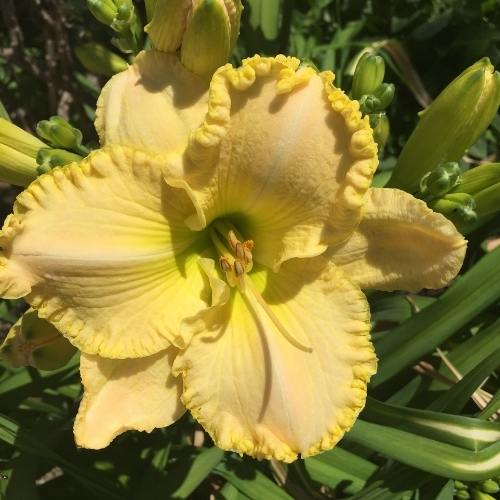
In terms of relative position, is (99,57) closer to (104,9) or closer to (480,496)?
(104,9)

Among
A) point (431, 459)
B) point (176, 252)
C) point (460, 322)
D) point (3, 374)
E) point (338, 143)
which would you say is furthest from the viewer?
point (3, 374)

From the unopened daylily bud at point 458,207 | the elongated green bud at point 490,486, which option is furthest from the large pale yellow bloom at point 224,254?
the elongated green bud at point 490,486

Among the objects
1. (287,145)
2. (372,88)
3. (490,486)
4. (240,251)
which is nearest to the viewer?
(287,145)

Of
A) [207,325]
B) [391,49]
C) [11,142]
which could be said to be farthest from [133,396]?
[391,49]

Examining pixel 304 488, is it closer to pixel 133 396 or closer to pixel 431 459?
pixel 431 459

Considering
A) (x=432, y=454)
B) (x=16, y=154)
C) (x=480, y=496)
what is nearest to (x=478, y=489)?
(x=480, y=496)

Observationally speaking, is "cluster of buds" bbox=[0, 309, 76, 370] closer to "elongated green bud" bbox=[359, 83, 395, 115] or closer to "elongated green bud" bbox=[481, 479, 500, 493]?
"elongated green bud" bbox=[359, 83, 395, 115]

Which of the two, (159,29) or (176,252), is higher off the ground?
(159,29)

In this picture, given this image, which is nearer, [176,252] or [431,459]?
[176,252]
